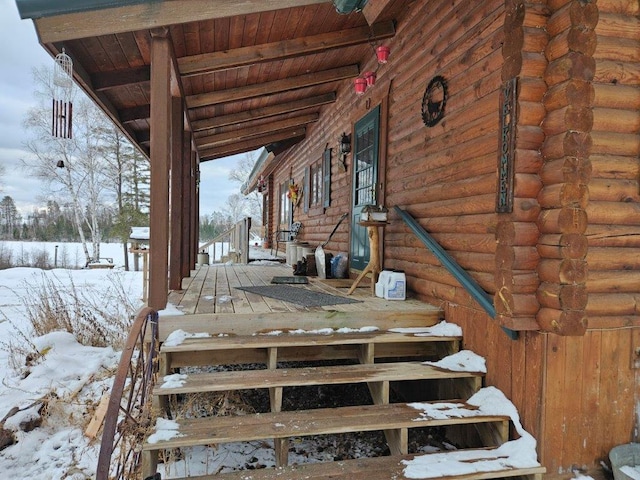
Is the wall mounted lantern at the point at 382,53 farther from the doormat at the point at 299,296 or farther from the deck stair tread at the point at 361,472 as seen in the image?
the deck stair tread at the point at 361,472

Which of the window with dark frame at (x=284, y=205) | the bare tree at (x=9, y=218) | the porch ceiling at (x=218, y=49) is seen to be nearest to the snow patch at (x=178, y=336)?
the porch ceiling at (x=218, y=49)

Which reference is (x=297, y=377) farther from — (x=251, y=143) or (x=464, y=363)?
(x=251, y=143)

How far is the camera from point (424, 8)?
3.62 meters

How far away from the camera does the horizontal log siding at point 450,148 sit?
260cm

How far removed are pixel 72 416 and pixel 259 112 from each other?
4729 millimetres

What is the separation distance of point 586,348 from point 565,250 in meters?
0.62

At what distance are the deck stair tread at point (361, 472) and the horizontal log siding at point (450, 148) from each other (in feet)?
3.33

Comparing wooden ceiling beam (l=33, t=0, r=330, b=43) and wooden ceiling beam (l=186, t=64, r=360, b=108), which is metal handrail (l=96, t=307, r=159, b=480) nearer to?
wooden ceiling beam (l=33, t=0, r=330, b=43)

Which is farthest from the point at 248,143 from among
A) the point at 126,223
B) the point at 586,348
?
the point at 126,223

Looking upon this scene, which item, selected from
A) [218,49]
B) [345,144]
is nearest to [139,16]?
[218,49]

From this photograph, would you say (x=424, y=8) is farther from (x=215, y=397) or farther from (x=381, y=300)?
(x=215, y=397)

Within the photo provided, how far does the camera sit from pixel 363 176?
517 centimetres

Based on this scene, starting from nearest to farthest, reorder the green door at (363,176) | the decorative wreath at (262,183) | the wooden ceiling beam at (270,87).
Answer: the green door at (363,176) → the wooden ceiling beam at (270,87) → the decorative wreath at (262,183)

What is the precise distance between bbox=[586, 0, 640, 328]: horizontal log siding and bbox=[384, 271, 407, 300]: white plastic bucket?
5.07 feet
